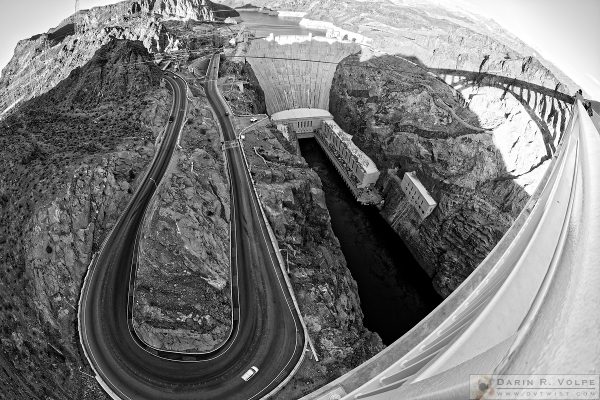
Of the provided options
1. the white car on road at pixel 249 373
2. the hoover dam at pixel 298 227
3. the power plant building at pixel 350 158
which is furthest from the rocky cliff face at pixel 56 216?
the power plant building at pixel 350 158

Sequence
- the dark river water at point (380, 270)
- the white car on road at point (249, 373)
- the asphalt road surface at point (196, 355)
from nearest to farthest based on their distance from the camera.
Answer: the asphalt road surface at point (196, 355)
the white car on road at point (249, 373)
the dark river water at point (380, 270)

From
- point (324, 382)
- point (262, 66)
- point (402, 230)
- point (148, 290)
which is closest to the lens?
point (324, 382)

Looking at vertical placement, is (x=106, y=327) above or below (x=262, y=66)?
below

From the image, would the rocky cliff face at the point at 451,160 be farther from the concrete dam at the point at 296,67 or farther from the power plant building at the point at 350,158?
the concrete dam at the point at 296,67

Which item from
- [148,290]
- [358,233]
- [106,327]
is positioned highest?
[148,290]

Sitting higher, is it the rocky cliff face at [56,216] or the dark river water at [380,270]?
the rocky cliff face at [56,216]

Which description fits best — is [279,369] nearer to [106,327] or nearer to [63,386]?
[106,327]

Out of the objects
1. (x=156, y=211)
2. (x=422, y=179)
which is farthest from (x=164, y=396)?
(x=422, y=179)
